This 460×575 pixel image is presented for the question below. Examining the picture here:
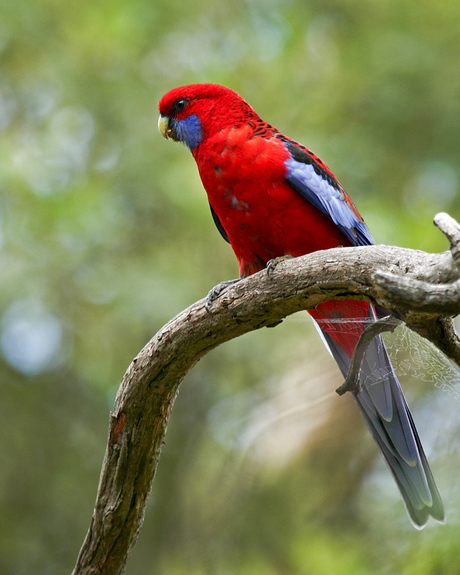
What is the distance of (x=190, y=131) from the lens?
A: 3.73 m

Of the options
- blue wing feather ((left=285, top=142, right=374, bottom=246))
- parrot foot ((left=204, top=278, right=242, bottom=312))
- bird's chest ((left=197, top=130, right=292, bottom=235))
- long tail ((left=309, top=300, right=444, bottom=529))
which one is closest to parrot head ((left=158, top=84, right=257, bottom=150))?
bird's chest ((left=197, top=130, right=292, bottom=235))

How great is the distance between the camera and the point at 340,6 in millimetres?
6223

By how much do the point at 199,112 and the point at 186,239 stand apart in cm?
241

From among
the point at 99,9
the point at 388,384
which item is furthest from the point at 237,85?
the point at 388,384

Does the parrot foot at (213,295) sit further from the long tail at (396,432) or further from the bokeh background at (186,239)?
the bokeh background at (186,239)

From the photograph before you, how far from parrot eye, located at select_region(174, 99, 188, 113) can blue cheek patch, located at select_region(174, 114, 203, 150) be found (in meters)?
0.08

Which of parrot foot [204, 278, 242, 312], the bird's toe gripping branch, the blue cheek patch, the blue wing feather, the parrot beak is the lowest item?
the bird's toe gripping branch

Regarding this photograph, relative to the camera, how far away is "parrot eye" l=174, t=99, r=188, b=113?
3866 millimetres

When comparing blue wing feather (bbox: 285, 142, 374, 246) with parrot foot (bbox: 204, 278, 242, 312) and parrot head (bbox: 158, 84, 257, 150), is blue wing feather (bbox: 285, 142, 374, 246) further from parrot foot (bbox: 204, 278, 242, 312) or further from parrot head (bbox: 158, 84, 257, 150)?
parrot foot (bbox: 204, 278, 242, 312)

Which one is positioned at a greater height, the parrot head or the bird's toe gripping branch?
the parrot head

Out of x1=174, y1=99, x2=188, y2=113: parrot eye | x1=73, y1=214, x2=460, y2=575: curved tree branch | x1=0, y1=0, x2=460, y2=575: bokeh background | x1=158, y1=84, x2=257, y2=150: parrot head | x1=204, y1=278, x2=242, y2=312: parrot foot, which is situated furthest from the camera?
x1=0, y1=0, x2=460, y2=575: bokeh background

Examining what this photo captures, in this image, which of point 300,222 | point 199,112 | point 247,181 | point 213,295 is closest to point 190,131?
point 199,112

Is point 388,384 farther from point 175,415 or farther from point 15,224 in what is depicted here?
point 15,224

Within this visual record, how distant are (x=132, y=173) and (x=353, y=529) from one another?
356 centimetres
